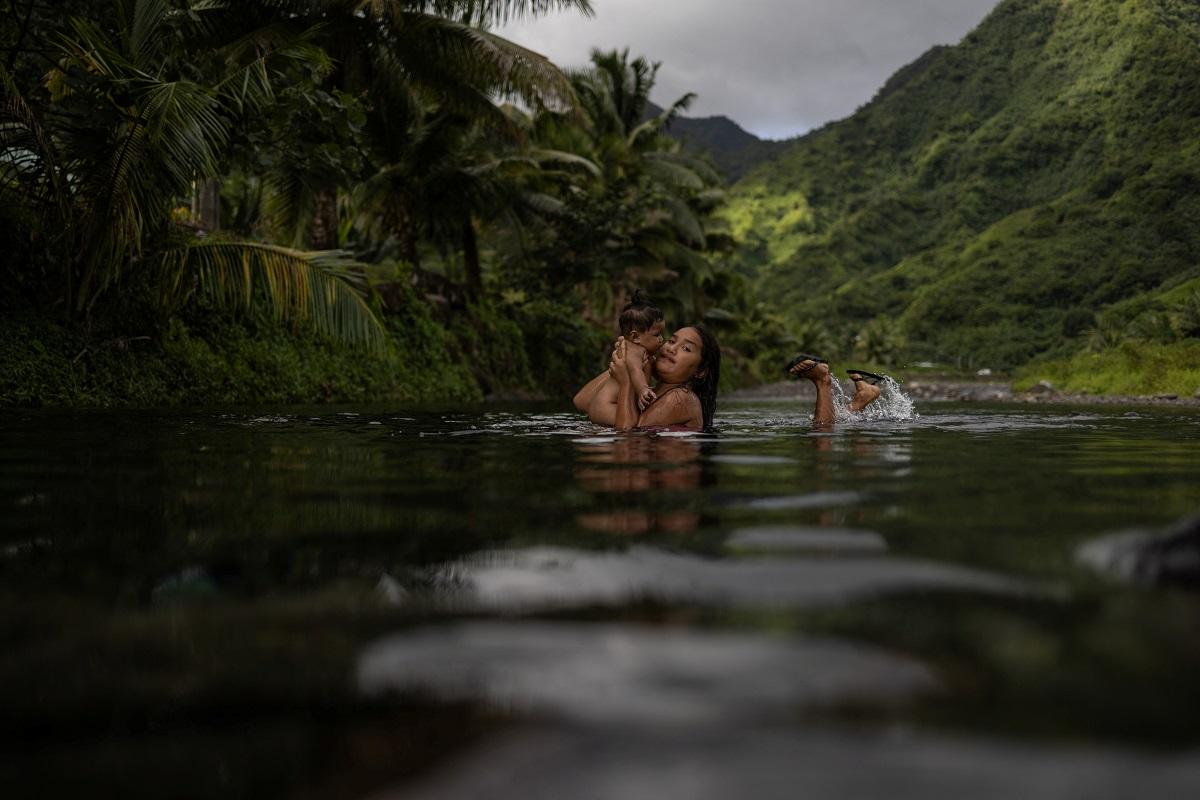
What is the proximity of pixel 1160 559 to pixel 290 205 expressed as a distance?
14147 mm

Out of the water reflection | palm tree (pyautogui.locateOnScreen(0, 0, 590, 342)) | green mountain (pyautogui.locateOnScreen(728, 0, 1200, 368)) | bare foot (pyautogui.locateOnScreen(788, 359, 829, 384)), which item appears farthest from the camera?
green mountain (pyautogui.locateOnScreen(728, 0, 1200, 368))

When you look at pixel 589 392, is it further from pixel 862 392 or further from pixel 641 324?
pixel 862 392

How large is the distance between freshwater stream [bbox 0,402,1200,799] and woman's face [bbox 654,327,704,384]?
330cm

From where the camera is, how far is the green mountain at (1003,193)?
78375mm

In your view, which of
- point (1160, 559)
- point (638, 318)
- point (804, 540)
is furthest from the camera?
point (638, 318)

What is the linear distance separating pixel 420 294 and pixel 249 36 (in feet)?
22.3

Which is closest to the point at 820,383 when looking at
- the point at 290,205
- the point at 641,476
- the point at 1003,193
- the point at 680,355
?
the point at 680,355

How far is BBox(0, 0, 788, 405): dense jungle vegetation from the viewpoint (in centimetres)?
826

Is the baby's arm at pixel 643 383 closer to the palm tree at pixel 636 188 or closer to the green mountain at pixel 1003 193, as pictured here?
the palm tree at pixel 636 188

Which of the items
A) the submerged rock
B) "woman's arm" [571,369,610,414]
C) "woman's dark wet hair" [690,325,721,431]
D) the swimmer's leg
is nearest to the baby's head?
"woman's dark wet hair" [690,325,721,431]

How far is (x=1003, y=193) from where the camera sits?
109 m

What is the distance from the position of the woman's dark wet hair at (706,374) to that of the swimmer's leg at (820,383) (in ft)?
2.47

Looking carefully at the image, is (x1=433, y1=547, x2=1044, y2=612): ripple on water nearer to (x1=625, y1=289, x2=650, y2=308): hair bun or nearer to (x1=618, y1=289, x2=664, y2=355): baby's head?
(x1=618, y1=289, x2=664, y2=355): baby's head

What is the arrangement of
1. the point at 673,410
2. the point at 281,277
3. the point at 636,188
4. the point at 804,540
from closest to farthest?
the point at 804,540 → the point at 673,410 → the point at 281,277 → the point at 636,188
